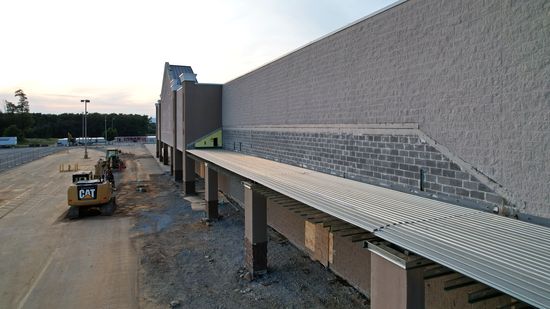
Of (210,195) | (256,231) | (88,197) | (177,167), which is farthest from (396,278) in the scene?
(177,167)

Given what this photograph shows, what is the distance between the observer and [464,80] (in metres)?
7.05

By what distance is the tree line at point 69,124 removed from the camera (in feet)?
365

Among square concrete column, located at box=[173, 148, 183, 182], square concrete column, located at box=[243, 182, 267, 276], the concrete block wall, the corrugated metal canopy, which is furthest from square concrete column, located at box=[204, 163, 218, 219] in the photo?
square concrete column, located at box=[173, 148, 183, 182]

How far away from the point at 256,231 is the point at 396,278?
7.24m

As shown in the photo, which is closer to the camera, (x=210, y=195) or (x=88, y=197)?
(x=210, y=195)

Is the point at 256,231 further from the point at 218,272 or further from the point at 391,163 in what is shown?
the point at 391,163

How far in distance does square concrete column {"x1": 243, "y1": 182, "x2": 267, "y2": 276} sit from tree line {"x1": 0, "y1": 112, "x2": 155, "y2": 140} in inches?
4569

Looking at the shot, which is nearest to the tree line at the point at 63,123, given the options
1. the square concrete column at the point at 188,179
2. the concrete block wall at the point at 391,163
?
the square concrete column at the point at 188,179

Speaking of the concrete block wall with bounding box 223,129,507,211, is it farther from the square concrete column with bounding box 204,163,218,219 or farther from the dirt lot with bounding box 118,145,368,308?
the square concrete column with bounding box 204,163,218,219

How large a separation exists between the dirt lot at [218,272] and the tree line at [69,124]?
361ft

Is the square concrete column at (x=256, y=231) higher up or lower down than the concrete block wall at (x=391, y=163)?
lower down

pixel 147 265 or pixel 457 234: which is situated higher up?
pixel 457 234

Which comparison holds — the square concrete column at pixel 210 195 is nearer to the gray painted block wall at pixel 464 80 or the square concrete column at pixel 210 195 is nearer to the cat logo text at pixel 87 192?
the cat logo text at pixel 87 192

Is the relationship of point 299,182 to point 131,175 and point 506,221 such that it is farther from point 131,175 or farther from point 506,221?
point 131,175
